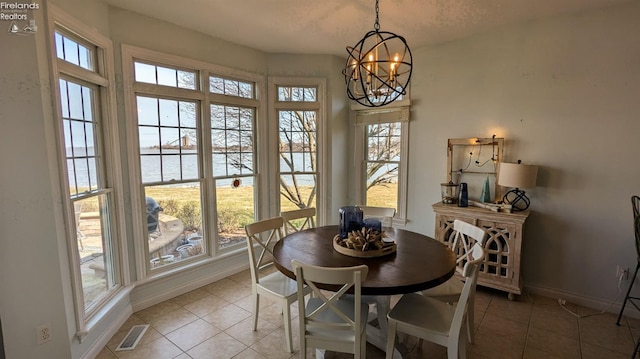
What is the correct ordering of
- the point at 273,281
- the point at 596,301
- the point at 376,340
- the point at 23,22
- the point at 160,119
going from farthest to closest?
1. the point at 160,119
2. the point at 596,301
3. the point at 273,281
4. the point at 376,340
5. the point at 23,22

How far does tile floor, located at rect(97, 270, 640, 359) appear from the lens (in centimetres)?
235

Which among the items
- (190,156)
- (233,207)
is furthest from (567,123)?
(190,156)

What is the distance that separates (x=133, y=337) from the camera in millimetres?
2568

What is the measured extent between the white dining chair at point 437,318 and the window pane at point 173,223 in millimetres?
2467

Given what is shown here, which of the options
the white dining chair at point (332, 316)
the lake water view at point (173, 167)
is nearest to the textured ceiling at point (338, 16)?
the lake water view at point (173, 167)

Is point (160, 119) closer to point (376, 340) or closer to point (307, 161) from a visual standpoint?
point (307, 161)

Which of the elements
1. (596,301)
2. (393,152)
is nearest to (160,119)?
(393,152)

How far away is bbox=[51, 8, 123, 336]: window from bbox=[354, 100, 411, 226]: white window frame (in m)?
2.93

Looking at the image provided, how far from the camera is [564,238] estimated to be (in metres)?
3.08

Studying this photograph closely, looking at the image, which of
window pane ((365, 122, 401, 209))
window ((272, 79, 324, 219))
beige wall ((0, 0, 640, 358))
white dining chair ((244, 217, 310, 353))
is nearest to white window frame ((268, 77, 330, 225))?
window ((272, 79, 324, 219))

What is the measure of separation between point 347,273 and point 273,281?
117 centimetres

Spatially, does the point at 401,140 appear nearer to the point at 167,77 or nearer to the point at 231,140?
the point at 231,140

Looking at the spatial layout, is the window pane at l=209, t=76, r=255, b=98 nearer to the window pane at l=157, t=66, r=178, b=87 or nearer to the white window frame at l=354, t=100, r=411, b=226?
the window pane at l=157, t=66, r=178, b=87

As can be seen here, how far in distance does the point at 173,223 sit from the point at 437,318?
2.76 m
